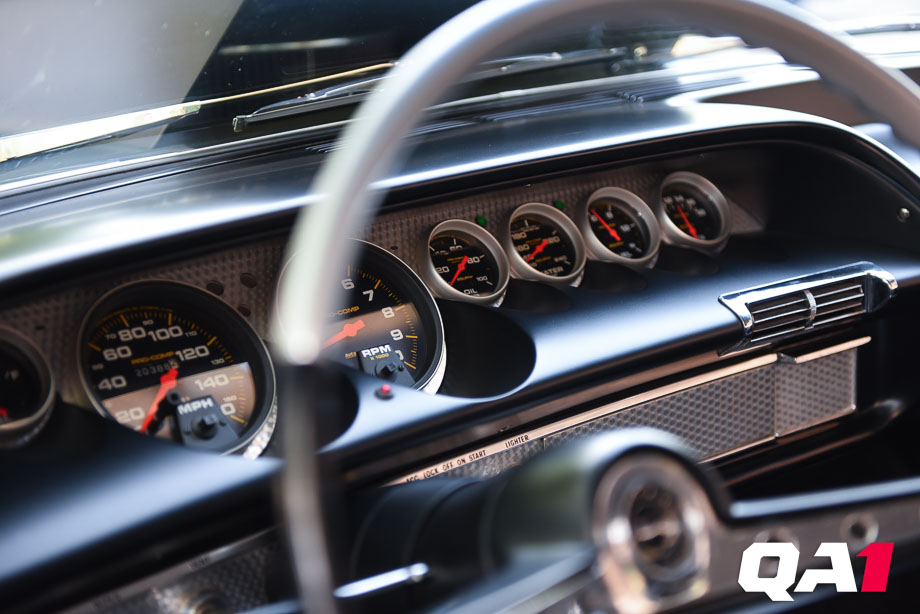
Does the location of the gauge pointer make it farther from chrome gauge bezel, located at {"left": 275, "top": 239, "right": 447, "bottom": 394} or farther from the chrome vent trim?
chrome gauge bezel, located at {"left": 275, "top": 239, "right": 447, "bottom": 394}

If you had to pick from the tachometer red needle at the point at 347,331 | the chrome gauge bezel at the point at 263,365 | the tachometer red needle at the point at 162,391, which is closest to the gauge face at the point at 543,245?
the tachometer red needle at the point at 347,331

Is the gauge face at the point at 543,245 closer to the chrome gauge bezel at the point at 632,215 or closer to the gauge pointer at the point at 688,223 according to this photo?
the chrome gauge bezel at the point at 632,215

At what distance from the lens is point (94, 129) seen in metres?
1.61

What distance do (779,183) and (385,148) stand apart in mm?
1563

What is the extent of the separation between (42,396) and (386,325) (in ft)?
1.98

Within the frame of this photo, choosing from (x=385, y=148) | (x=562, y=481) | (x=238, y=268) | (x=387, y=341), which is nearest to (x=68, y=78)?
(x=238, y=268)

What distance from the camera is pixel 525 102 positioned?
2.10 metres

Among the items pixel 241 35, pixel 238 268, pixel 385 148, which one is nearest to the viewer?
pixel 385 148

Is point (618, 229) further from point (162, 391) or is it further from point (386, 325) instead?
point (162, 391)

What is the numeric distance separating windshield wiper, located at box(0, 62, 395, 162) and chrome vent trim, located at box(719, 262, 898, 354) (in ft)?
3.52

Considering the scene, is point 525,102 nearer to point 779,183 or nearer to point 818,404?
point 779,183

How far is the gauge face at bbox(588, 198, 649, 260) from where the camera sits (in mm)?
1974

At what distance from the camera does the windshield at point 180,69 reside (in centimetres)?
157

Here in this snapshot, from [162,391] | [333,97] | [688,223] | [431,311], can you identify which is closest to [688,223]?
[688,223]
